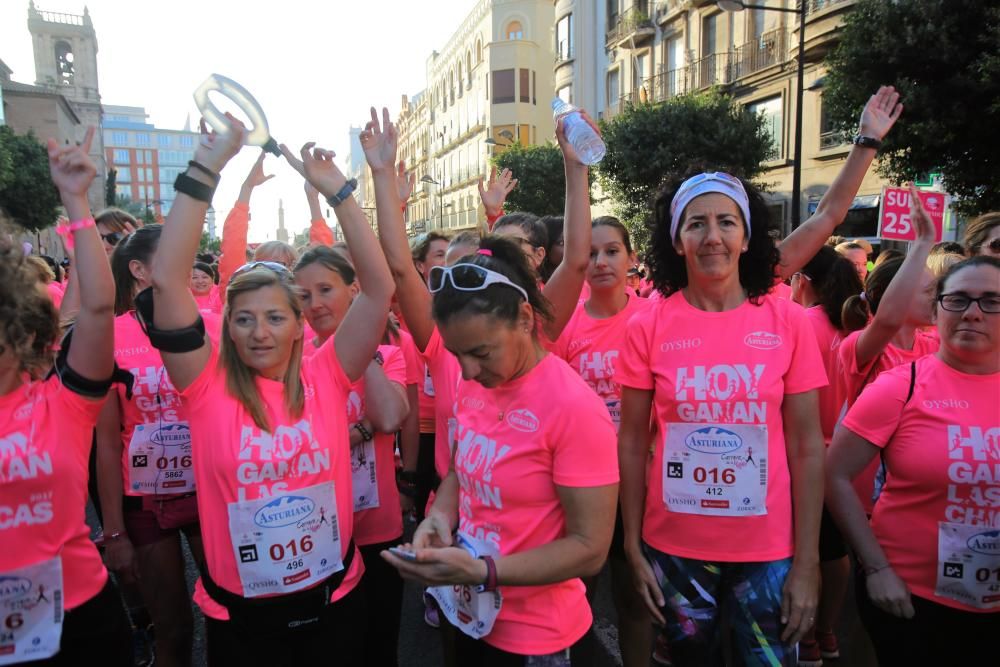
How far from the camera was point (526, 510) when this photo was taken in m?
1.88

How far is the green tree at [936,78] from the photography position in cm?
1094

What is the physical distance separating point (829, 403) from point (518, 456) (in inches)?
84.5

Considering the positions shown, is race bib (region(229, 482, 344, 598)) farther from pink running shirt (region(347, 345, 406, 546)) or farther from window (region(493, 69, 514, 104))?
window (region(493, 69, 514, 104))

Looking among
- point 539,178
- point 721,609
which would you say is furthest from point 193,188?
point 539,178

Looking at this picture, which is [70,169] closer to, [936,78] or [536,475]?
[536,475]

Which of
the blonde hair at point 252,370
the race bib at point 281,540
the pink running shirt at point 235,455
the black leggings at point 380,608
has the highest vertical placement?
the blonde hair at point 252,370

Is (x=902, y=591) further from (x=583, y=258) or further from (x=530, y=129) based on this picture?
(x=530, y=129)

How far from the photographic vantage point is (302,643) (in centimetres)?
219

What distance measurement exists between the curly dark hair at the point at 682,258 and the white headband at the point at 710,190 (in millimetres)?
42

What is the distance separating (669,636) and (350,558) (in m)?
1.14

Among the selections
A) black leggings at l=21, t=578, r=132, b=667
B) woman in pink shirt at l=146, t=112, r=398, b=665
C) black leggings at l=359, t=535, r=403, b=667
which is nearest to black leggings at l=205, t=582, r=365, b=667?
woman in pink shirt at l=146, t=112, r=398, b=665

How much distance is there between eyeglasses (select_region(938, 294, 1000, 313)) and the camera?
2.22 m

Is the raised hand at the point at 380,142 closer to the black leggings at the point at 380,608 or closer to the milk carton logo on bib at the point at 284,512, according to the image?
the milk carton logo on bib at the point at 284,512

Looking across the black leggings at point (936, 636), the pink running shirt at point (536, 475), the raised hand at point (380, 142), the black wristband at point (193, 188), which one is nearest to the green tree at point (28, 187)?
the raised hand at point (380, 142)
